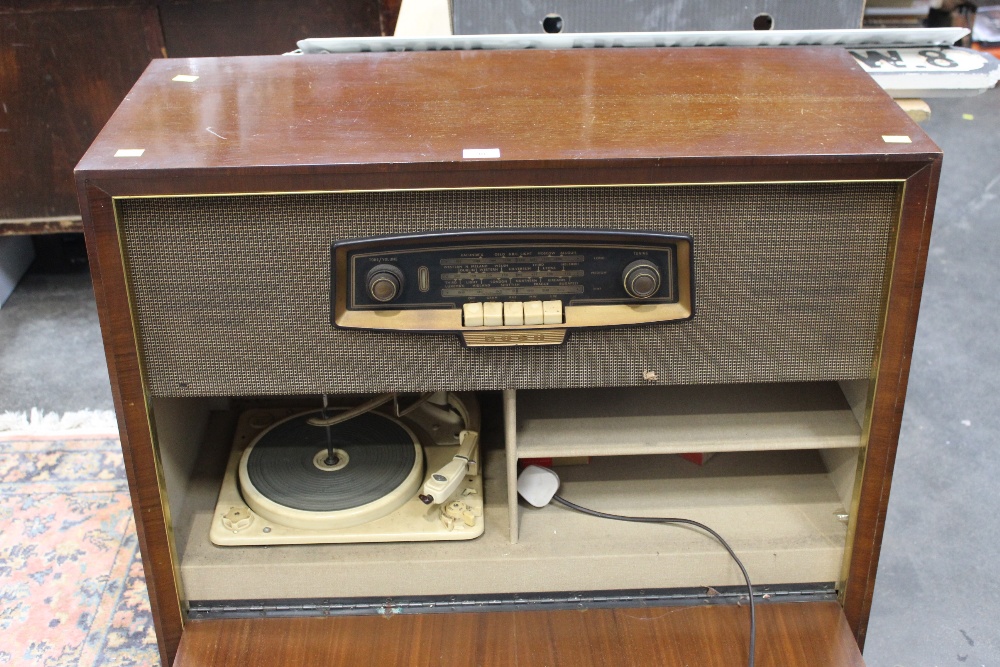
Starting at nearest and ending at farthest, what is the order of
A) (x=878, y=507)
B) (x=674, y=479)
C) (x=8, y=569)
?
(x=878, y=507) → (x=674, y=479) → (x=8, y=569)

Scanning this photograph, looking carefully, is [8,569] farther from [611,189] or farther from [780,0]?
[780,0]

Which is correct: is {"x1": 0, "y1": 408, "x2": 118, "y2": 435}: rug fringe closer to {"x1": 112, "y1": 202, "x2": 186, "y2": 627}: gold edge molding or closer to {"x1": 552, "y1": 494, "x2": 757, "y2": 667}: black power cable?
{"x1": 112, "y1": 202, "x2": 186, "y2": 627}: gold edge molding

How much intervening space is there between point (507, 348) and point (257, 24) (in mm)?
1130

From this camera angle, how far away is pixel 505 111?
2.92 ft

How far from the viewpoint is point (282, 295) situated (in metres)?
0.84

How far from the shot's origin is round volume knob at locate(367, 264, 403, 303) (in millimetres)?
841

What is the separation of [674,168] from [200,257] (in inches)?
15.0

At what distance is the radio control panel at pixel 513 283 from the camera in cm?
84

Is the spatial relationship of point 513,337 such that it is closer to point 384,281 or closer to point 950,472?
point 384,281

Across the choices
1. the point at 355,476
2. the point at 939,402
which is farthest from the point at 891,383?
the point at 939,402

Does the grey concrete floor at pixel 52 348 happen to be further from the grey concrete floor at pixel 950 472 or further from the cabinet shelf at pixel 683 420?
the grey concrete floor at pixel 950 472

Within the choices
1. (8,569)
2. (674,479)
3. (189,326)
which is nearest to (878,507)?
→ (674,479)

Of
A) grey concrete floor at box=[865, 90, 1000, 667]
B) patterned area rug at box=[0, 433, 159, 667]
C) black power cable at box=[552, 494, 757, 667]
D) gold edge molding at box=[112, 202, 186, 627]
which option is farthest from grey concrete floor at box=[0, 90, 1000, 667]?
gold edge molding at box=[112, 202, 186, 627]

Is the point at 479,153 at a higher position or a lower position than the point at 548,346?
higher
